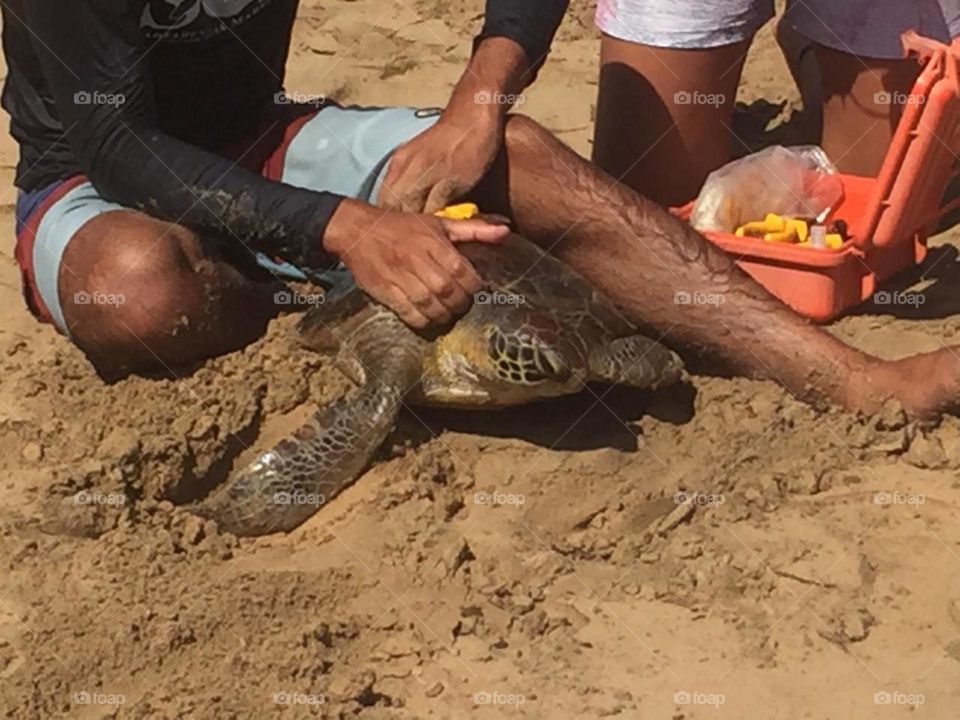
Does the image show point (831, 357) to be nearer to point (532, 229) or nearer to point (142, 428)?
point (532, 229)

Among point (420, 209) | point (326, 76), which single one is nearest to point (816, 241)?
point (420, 209)

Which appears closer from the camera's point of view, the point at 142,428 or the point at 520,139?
the point at 142,428

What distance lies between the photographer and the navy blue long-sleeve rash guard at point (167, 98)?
2324mm

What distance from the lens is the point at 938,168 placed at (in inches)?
108

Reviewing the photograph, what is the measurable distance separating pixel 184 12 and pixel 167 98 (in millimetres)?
172

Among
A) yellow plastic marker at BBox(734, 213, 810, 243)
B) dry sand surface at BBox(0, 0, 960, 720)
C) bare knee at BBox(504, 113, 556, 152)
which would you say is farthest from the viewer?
yellow plastic marker at BBox(734, 213, 810, 243)

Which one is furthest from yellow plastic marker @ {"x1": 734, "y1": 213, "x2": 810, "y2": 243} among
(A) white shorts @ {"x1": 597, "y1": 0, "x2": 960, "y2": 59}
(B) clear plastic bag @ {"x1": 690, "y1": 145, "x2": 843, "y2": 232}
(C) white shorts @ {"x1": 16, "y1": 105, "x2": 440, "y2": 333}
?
(C) white shorts @ {"x1": 16, "y1": 105, "x2": 440, "y2": 333}

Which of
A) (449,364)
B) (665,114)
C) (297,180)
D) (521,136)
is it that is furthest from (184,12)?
(665,114)

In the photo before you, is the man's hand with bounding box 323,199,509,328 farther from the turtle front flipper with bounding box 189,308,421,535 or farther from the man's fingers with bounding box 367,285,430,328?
the turtle front flipper with bounding box 189,308,421,535

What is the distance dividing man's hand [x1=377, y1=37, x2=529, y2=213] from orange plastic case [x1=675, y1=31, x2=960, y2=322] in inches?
19.7

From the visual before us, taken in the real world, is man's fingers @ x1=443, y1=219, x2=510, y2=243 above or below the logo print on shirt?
below

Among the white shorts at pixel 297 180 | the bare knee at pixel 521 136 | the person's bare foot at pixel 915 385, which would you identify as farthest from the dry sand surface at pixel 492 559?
the bare knee at pixel 521 136

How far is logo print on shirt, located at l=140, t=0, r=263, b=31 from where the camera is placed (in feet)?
8.13

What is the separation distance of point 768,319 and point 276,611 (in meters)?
1.00
